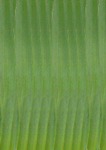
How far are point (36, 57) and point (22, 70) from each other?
3 centimetres

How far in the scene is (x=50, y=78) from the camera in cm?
77

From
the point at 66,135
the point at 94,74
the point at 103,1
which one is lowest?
the point at 66,135

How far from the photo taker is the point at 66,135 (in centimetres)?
77

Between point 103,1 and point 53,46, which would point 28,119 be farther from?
point 103,1

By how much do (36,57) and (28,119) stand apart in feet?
0.35

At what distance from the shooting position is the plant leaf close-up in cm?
76

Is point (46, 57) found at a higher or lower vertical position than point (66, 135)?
higher

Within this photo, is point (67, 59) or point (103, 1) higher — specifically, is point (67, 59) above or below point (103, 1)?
below

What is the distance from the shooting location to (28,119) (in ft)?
2.52

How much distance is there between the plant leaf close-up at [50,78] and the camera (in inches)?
30.0

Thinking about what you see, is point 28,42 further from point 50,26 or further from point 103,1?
point 103,1

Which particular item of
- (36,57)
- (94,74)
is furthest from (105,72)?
(36,57)

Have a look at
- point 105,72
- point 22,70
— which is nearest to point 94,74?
point 105,72

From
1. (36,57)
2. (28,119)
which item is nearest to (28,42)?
(36,57)
